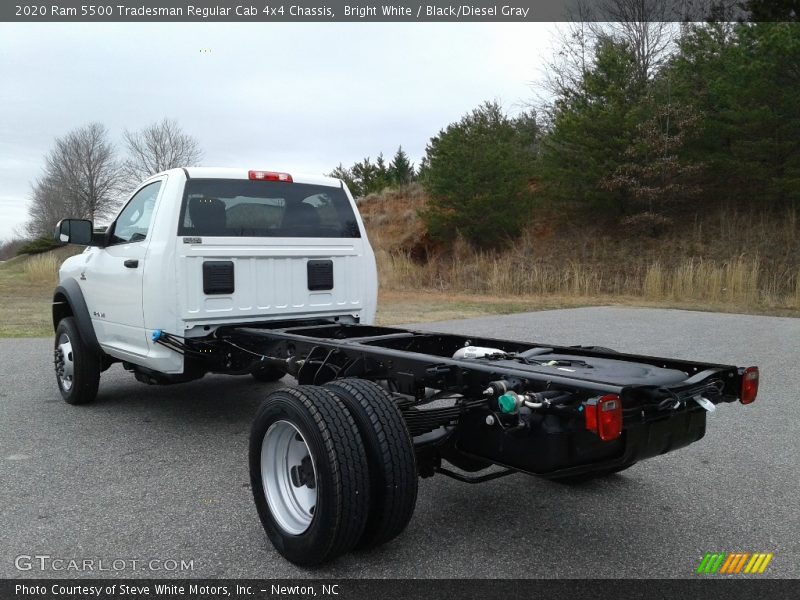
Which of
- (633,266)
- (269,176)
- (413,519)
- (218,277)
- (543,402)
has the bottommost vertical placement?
(413,519)

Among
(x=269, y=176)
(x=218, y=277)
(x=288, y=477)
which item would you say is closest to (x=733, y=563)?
(x=288, y=477)

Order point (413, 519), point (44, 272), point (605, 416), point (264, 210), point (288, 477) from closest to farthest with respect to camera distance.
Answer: point (605, 416), point (288, 477), point (413, 519), point (264, 210), point (44, 272)

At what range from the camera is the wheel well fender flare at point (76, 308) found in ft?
20.4

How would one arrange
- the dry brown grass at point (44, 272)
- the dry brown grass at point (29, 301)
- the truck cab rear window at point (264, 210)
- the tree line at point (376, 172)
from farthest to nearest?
the tree line at point (376, 172) < the dry brown grass at point (44, 272) < the dry brown grass at point (29, 301) < the truck cab rear window at point (264, 210)

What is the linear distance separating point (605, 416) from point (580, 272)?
24351 millimetres

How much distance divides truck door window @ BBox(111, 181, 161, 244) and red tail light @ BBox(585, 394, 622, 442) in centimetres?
409

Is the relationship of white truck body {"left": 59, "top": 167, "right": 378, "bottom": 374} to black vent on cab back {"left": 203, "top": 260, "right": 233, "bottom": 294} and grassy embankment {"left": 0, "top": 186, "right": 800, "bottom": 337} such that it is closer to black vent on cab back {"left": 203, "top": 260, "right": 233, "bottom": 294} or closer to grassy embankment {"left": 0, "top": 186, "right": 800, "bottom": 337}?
black vent on cab back {"left": 203, "top": 260, "right": 233, "bottom": 294}

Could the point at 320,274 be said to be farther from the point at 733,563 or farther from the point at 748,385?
the point at 733,563

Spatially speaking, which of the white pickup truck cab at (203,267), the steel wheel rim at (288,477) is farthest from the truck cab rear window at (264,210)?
Result: the steel wheel rim at (288,477)

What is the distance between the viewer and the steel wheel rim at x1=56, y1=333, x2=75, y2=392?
6461 mm

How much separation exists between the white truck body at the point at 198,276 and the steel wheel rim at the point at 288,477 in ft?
6.62

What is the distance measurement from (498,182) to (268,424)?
26.5m

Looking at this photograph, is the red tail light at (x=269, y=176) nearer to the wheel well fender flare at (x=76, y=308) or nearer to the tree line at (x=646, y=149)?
the wheel well fender flare at (x=76, y=308)

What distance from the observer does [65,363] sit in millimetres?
6543
